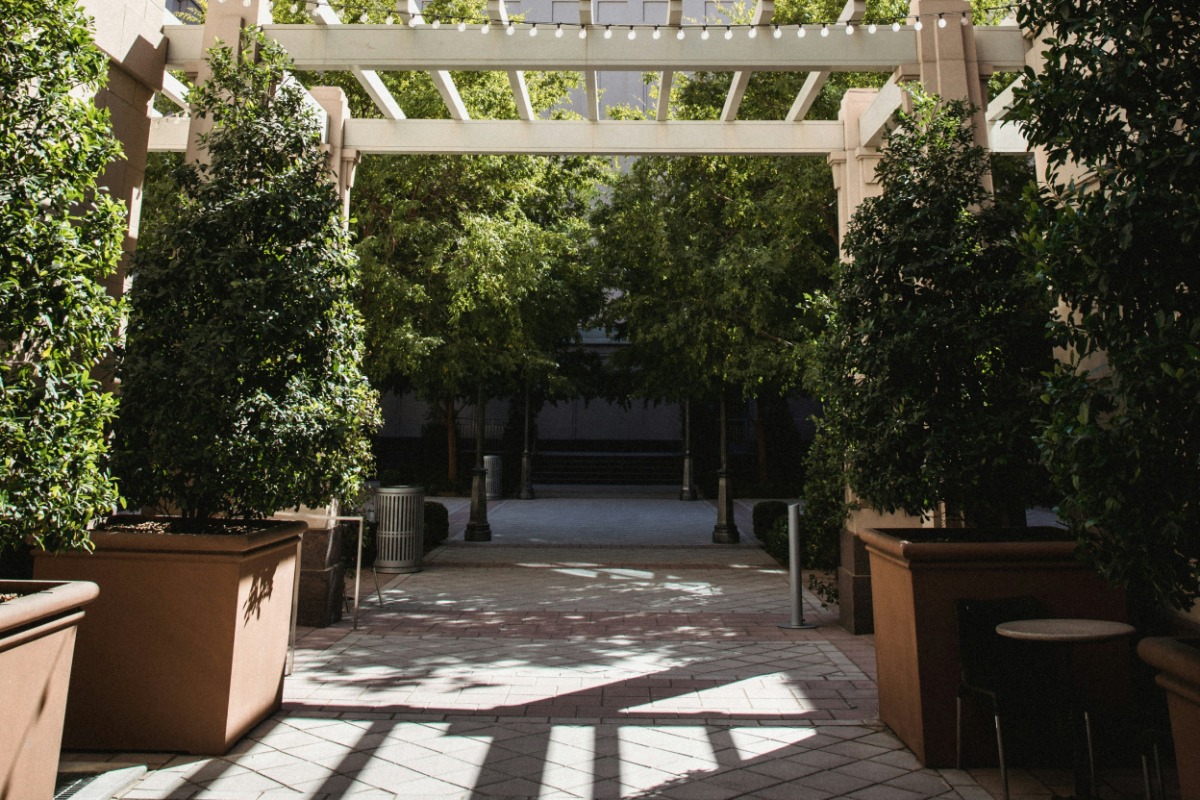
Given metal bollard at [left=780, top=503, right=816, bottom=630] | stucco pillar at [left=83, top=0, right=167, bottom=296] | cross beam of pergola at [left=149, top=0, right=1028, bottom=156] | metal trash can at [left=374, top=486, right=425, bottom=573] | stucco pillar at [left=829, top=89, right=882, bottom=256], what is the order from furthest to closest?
metal trash can at [left=374, top=486, right=425, bottom=573] → stucco pillar at [left=829, top=89, right=882, bottom=256] → metal bollard at [left=780, top=503, right=816, bottom=630] → cross beam of pergola at [left=149, top=0, right=1028, bottom=156] → stucco pillar at [left=83, top=0, right=167, bottom=296]

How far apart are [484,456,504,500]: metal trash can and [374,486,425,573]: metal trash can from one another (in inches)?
496

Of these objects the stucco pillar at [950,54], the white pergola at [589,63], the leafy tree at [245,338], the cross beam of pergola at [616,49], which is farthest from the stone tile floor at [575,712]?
the cross beam of pergola at [616,49]

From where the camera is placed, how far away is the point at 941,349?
4.35 m

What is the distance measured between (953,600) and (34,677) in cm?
390

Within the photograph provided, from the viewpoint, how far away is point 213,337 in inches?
170

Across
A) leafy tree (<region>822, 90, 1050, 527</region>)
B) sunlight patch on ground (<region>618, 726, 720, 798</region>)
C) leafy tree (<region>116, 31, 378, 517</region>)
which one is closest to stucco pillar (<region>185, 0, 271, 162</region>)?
leafy tree (<region>116, 31, 378, 517</region>)

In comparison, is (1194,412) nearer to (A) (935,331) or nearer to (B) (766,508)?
(A) (935,331)

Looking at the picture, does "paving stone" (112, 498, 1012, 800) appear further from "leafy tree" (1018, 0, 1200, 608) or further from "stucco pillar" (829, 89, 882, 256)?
"stucco pillar" (829, 89, 882, 256)

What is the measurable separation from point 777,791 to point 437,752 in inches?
67.0

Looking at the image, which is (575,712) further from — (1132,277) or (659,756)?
(1132,277)

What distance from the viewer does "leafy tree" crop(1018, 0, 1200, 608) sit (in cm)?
238

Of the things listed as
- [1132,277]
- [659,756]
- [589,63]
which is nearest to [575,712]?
[659,756]

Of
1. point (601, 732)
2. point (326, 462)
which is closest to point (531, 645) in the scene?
point (601, 732)

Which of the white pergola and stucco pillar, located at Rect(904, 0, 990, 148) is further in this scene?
stucco pillar, located at Rect(904, 0, 990, 148)
